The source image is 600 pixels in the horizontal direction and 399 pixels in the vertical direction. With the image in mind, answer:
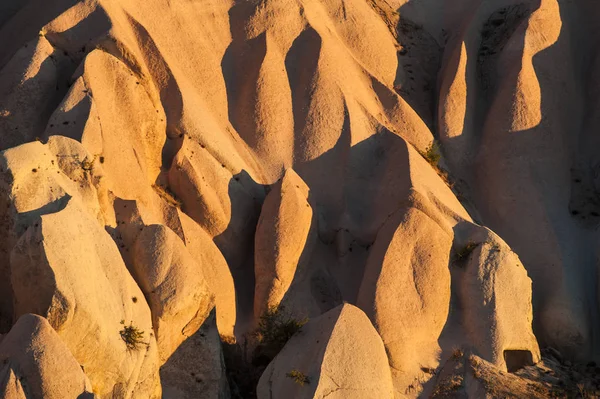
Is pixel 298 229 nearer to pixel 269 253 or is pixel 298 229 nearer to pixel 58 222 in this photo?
pixel 269 253

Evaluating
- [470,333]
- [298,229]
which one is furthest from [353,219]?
[470,333]

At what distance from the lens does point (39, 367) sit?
63.8 ft

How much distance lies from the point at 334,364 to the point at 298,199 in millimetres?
5236

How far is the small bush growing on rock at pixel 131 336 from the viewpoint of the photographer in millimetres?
21703

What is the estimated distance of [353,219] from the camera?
2744 cm

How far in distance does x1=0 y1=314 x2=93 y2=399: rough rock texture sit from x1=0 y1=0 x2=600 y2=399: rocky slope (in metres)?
0.04

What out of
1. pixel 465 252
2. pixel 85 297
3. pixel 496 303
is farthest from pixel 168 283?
pixel 496 303

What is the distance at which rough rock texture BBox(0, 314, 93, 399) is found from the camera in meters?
19.4

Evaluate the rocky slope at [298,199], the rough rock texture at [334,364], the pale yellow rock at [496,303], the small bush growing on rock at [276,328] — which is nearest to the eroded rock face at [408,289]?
the rocky slope at [298,199]

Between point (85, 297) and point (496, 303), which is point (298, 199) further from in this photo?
point (85, 297)

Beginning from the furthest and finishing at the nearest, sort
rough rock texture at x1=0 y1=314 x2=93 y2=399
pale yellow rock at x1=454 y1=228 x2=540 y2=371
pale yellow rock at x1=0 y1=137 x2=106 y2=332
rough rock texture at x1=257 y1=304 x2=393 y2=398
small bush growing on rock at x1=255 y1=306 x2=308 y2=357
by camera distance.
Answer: pale yellow rock at x1=454 y1=228 x2=540 y2=371
small bush growing on rock at x1=255 y1=306 x2=308 y2=357
pale yellow rock at x1=0 y1=137 x2=106 y2=332
rough rock texture at x1=257 y1=304 x2=393 y2=398
rough rock texture at x1=0 y1=314 x2=93 y2=399

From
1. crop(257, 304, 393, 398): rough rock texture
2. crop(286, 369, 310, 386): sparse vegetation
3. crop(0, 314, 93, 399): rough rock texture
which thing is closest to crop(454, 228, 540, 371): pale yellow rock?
crop(257, 304, 393, 398): rough rock texture

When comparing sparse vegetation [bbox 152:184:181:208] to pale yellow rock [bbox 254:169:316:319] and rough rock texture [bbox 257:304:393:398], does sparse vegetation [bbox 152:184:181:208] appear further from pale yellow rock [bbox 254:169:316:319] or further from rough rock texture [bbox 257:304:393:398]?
rough rock texture [bbox 257:304:393:398]

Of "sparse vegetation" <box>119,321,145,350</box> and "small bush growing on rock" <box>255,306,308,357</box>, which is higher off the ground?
"sparse vegetation" <box>119,321,145,350</box>
